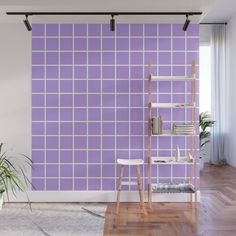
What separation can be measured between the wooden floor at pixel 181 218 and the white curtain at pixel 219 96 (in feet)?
8.05

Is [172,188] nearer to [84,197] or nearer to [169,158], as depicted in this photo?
[169,158]

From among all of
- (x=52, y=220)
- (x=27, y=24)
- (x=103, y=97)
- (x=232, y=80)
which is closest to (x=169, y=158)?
(x=103, y=97)

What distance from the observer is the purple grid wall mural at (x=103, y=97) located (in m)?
4.33

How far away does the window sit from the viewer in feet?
24.5

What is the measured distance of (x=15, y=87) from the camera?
4.34m

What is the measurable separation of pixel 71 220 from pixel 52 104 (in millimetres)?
1493

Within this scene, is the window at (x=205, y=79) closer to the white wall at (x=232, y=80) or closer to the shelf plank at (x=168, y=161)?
the white wall at (x=232, y=80)

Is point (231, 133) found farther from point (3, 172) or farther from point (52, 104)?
point (3, 172)

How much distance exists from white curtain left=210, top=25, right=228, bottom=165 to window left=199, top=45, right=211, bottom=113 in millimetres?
278

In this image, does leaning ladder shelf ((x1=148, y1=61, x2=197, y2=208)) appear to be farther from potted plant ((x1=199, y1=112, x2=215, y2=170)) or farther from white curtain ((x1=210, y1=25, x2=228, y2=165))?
white curtain ((x1=210, y1=25, x2=228, y2=165))

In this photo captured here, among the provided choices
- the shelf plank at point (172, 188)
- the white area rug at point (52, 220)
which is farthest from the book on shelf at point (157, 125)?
the white area rug at point (52, 220)

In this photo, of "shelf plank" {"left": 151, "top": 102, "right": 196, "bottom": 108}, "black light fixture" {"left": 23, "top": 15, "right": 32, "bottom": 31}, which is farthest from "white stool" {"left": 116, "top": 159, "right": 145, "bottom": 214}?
"black light fixture" {"left": 23, "top": 15, "right": 32, "bottom": 31}

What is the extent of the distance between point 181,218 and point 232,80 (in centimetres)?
408

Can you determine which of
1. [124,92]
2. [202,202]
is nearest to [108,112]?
[124,92]
